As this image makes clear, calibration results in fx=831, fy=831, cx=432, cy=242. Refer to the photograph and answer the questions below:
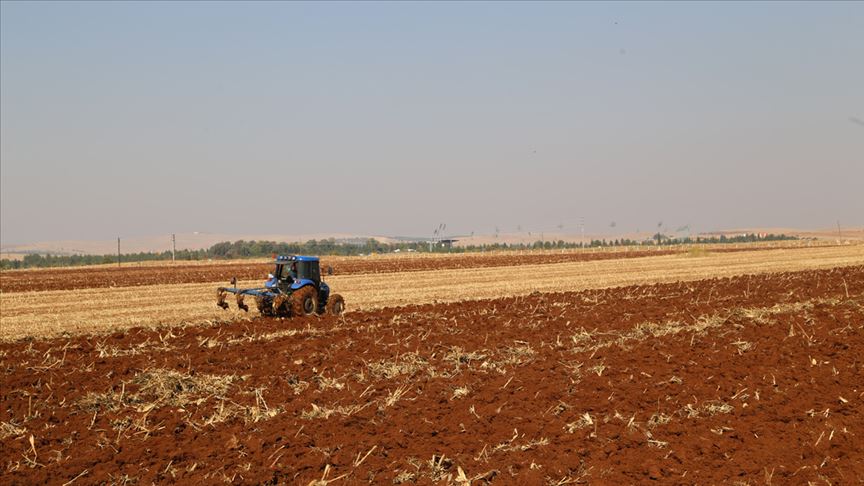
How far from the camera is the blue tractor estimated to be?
20.6 m

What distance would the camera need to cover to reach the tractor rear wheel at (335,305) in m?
21.8

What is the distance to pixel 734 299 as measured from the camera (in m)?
23.4

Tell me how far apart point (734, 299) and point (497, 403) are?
48.1 feet

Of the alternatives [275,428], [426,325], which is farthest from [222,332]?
[275,428]

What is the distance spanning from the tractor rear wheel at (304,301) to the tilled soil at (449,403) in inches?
62.4

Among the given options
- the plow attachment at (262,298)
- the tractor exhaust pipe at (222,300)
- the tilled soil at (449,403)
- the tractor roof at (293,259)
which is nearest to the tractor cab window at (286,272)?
the tractor roof at (293,259)

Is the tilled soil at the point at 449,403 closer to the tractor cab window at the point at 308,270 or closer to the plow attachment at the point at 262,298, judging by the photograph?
the plow attachment at the point at 262,298

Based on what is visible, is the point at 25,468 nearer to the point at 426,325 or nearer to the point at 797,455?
the point at 797,455

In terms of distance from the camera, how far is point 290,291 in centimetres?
2069

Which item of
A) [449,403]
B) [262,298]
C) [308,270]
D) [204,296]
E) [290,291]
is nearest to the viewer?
[449,403]

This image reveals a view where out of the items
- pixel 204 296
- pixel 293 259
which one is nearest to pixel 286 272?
pixel 293 259

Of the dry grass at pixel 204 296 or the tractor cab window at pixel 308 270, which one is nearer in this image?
the tractor cab window at pixel 308 270

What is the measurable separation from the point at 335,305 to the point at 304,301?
4.25ft

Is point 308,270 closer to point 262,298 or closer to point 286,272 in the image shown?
point 286,272
